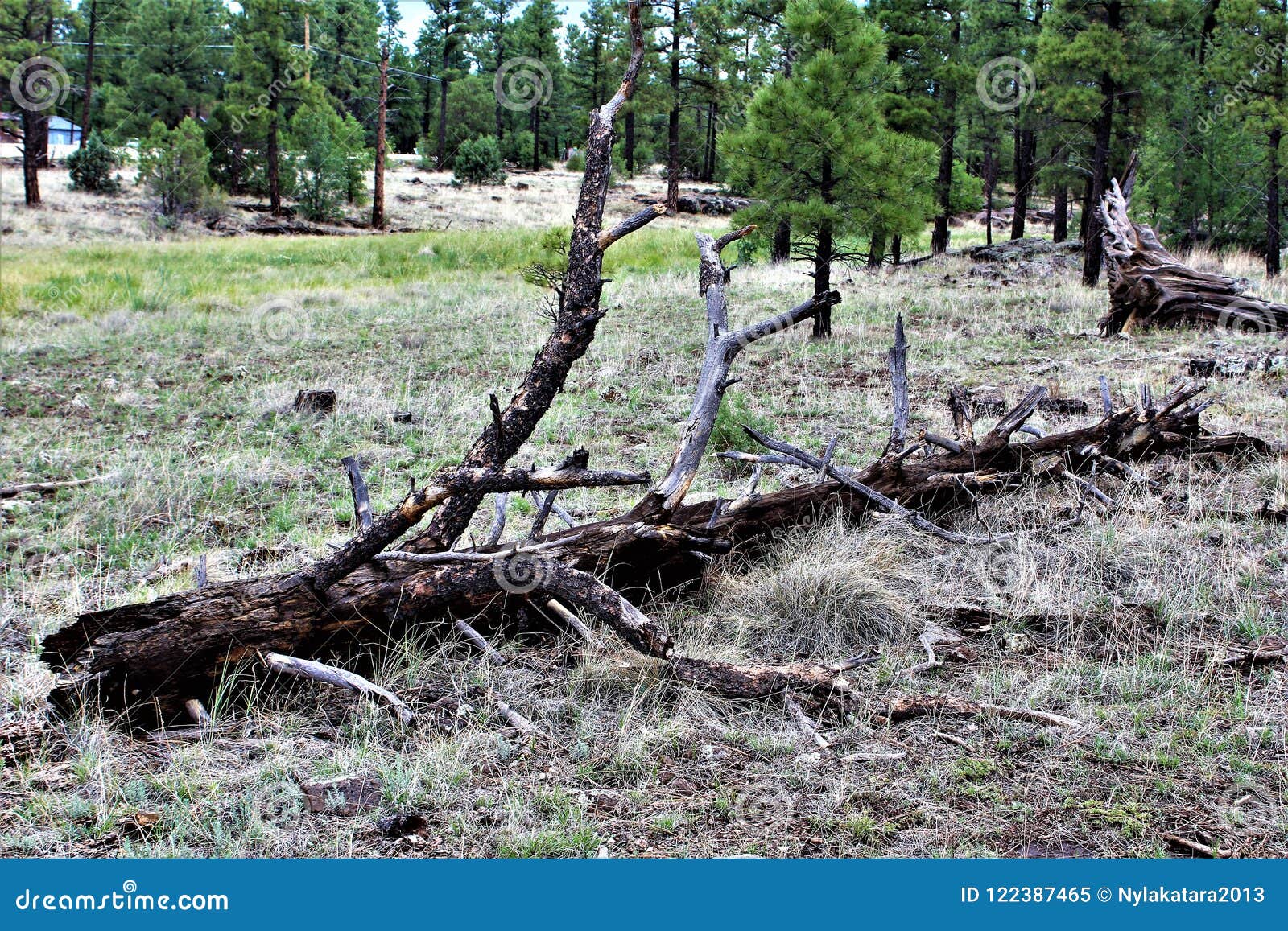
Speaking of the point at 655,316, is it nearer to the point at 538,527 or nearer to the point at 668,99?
the point at 538,527

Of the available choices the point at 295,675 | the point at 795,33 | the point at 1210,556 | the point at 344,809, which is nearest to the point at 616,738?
the point at 344,809

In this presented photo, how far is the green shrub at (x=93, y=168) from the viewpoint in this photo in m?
37.7

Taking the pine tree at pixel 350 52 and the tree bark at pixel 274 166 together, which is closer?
the tree bark at pixel 274 166

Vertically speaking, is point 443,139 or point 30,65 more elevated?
point 443,139

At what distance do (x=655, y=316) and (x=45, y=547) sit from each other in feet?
34.2

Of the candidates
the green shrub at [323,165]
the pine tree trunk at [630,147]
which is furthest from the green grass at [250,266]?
the pine tree trunk at [630,147]

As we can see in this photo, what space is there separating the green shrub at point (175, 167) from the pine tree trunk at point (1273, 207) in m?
31.7

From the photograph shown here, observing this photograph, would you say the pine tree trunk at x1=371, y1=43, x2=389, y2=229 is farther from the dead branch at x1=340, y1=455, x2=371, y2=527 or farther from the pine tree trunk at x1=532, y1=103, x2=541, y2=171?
the dead branch at x1=340, y1=455, x2=371, y2=527

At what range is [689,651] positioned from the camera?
3.97 metres

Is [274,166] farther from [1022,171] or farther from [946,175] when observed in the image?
[1022,171]

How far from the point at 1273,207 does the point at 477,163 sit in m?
35.8

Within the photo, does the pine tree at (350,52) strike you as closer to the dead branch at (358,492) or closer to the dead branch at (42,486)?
the dead branch at (42,486)

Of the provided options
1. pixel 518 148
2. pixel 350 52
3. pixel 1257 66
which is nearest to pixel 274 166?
pixel 518 148

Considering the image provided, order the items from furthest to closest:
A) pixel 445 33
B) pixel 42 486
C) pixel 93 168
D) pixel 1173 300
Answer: pixel 445 33 < pixel 93 168 < pixel 1173 300 < pixel 42 486
